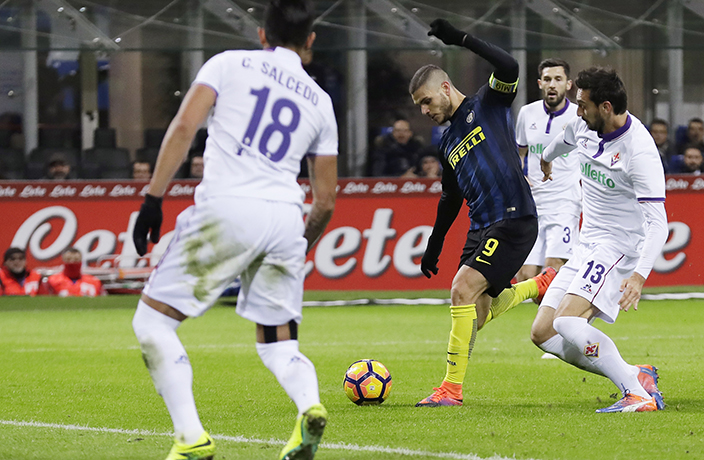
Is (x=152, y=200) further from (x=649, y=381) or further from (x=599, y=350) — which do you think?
(x=649, y=381)

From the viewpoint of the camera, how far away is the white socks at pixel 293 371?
4.50 metres

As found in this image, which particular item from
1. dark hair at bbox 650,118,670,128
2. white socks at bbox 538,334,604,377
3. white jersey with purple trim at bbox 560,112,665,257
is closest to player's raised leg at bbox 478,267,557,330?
white socks at bbox 538,334,604,377

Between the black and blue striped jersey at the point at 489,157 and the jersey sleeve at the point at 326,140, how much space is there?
2106 mm

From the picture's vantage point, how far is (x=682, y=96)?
19109 mm

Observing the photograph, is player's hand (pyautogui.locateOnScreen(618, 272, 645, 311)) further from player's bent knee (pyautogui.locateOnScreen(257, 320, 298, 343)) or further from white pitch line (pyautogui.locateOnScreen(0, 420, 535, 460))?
player's bent knee (pyautogui.locateOnScreen(257, 320, 298, 343))

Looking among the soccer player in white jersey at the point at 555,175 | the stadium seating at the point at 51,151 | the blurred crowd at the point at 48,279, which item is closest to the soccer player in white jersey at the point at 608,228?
the soccer player in white jersey at the point at 555,175

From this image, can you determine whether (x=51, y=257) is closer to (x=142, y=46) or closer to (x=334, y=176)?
(x=142, y=46)

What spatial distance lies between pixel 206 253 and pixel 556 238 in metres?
6.91

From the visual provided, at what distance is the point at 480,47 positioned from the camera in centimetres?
629

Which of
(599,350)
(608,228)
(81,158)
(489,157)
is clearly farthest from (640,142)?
(81,158)

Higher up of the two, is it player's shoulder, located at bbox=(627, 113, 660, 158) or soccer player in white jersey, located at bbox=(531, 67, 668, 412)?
player's shoulder, located at bbox=(627, 113, 660, 158)

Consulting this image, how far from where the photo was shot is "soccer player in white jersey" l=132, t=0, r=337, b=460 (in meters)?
4.42

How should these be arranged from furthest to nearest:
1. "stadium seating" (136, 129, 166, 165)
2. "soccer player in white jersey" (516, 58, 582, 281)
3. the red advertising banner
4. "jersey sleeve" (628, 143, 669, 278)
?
"stadium seating" (136, 129, 166, 165), the red advertising banner, "soccer player in white jersey" (516, 58, 582, 281), "jersey sleeve" (628, 143, 669, 278)

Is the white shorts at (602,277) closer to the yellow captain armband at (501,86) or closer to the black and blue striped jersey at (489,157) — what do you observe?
the black and blue striped jersey at (489,157)
